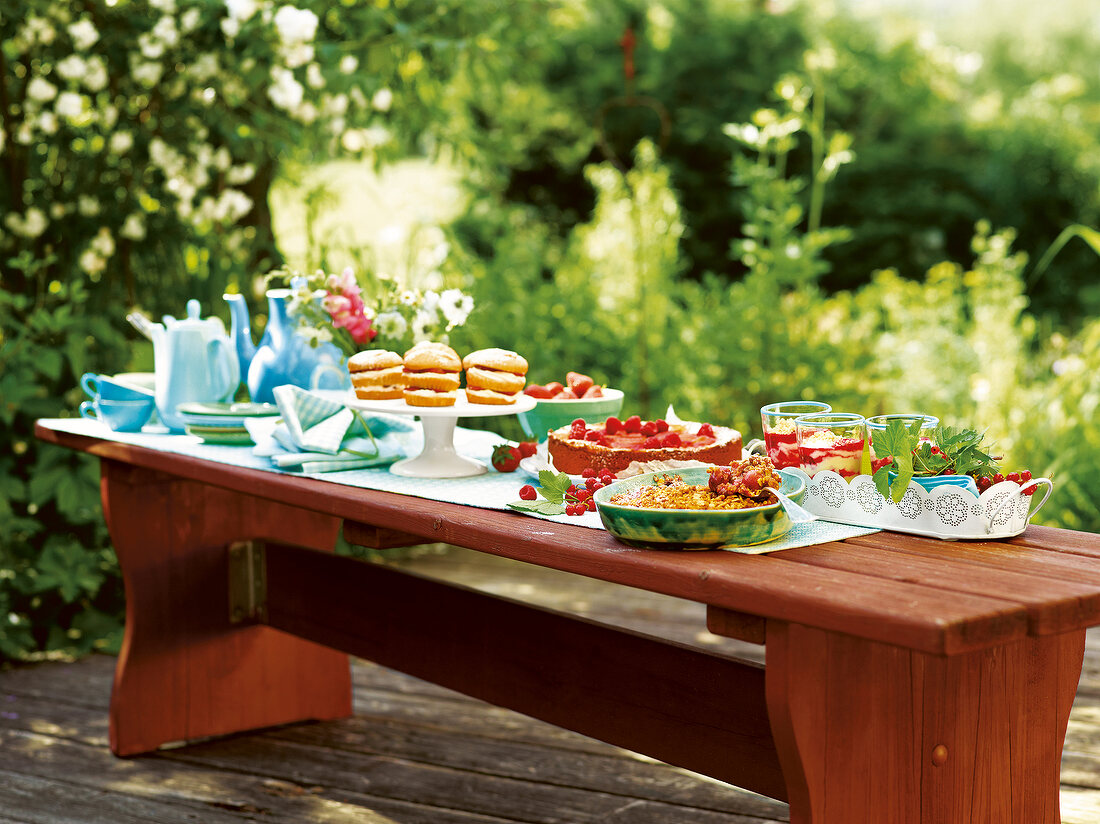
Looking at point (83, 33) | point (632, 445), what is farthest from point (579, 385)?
point (83, 33)

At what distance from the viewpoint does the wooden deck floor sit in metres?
2.44

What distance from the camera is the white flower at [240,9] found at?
3322 millimetres

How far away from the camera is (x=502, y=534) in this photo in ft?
5.42

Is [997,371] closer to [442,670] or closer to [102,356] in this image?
[442,670]

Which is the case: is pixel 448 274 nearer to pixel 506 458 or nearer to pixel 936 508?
pixel 506 458

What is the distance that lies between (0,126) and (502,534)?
2.69m

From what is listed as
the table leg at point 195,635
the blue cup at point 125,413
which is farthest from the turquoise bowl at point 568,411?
the table leg at point 195,635

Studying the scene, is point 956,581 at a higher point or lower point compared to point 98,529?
higher

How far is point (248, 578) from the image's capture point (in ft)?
9.32

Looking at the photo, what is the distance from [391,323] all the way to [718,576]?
109 cm

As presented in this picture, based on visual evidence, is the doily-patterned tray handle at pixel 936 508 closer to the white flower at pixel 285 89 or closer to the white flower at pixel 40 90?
the white flower at pixel 285 89

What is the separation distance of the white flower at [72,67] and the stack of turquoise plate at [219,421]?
1.55m

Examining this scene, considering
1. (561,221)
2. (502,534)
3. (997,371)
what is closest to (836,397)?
(997,371)

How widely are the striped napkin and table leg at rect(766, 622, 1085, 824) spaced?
92 cm
